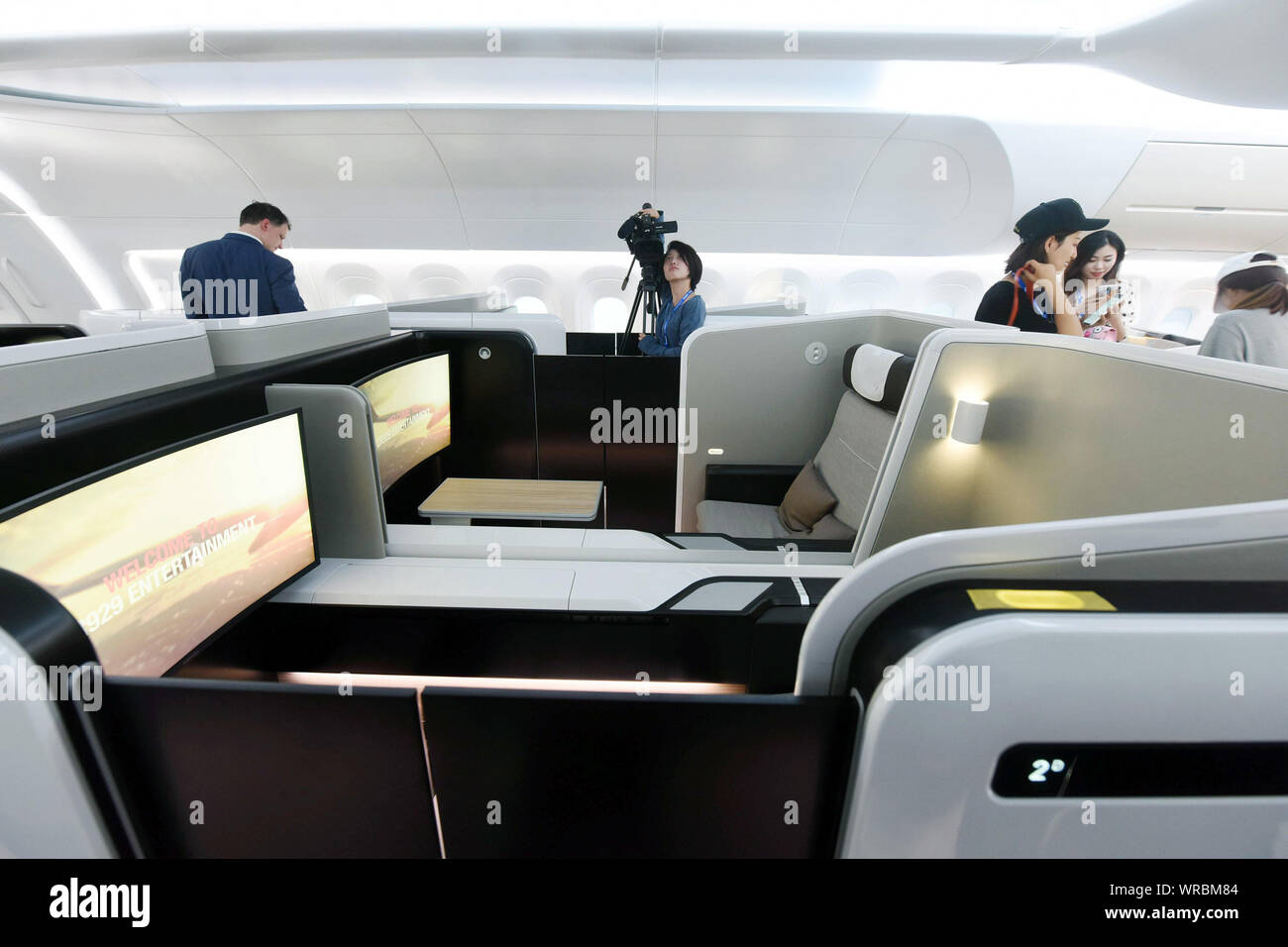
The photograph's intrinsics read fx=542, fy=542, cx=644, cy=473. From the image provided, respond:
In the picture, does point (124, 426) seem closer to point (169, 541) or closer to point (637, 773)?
point (169, 541)

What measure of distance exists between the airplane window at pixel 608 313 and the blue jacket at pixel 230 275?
5.21m

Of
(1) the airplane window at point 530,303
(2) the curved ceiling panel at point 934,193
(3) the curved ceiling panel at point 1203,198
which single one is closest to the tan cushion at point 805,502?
(2) the curved ceiling panel at point 934,193

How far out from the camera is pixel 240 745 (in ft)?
1.75

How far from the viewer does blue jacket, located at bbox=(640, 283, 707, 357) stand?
129 inches

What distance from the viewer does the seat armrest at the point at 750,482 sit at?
2617 mm

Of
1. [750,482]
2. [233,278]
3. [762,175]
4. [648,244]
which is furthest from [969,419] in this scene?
[762,175]

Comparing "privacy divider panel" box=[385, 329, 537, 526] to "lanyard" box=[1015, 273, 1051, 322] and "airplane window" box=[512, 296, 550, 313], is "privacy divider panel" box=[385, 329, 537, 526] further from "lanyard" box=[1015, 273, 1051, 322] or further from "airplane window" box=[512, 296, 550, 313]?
"airplane window" box=[512, 296, 550, 313]

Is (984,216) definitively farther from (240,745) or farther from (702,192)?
(240,745)

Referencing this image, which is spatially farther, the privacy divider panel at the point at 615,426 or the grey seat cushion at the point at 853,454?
the privacy divider panel at the point at 615,426

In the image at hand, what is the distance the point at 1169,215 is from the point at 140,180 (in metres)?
13.1

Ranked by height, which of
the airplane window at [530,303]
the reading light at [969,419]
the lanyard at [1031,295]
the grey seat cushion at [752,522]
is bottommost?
the grey seat cushion at [752,522]

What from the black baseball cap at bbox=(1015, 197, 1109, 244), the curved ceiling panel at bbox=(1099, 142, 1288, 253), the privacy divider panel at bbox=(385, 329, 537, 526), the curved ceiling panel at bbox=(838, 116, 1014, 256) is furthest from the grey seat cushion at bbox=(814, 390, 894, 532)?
the curved ceiling panel at bbox=(1099, 142, 1288, 253)

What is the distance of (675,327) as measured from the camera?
3.33 metres

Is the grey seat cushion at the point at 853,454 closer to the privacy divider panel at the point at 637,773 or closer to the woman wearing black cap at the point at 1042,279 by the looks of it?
the woman wearing black cap at the point at 1042,279
